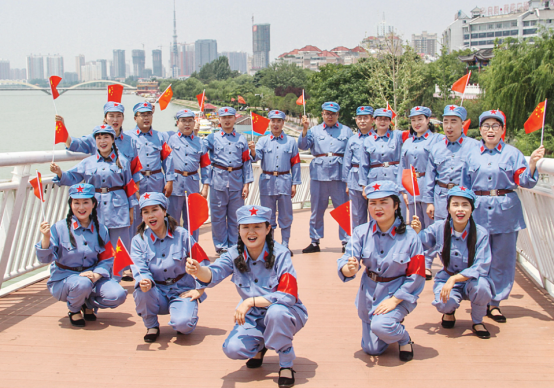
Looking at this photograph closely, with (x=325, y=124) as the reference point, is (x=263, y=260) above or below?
below

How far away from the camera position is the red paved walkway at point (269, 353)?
11.3 ft

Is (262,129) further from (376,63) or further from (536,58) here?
(376,63)

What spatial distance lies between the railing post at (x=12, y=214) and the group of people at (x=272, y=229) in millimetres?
303

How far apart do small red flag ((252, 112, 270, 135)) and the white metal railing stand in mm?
2398

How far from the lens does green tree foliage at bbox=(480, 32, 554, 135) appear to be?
30.7m

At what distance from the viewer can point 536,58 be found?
1236 inches

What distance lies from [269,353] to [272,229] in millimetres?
888

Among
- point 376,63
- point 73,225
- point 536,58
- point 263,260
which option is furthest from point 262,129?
point 376,63

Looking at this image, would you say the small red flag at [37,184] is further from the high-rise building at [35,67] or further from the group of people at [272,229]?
the high-rise building at [35,67]

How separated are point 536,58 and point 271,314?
32769mm

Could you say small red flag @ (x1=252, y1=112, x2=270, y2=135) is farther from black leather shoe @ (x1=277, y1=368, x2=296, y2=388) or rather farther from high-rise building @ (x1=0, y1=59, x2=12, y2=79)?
high-rise building @ (x1=0, y1=59, x2=12, y2=79)

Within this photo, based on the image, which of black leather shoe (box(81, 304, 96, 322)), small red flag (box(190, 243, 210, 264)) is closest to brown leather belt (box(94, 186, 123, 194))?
black leather shoe (box(81, 304, 96, 322))

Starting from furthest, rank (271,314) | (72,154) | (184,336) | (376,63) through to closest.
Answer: (376,63) < (72,154) < (184,336) < (271,314)

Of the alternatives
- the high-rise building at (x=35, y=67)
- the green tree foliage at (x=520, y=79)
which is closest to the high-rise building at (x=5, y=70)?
the high-rise building at (x=35, y=67)
